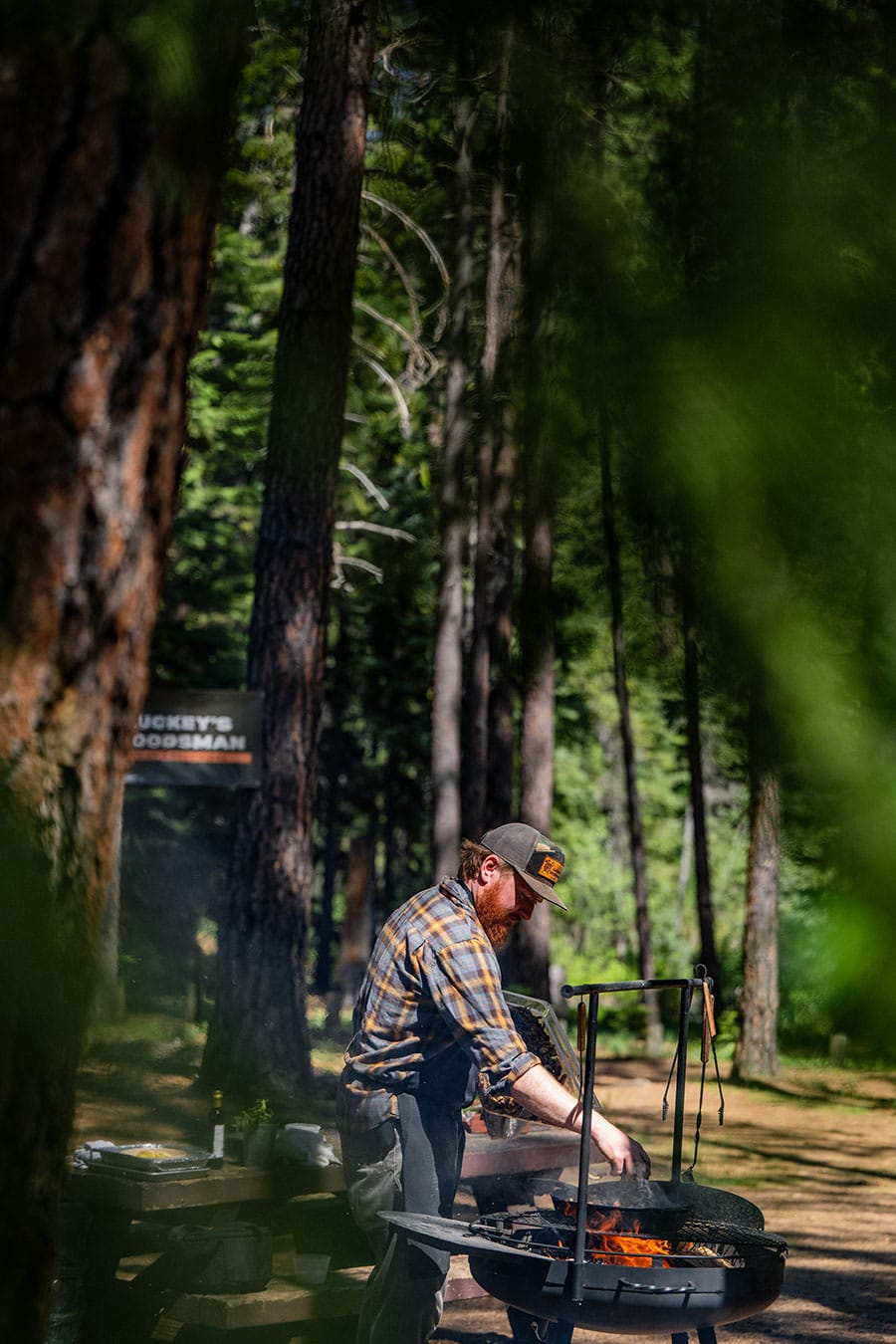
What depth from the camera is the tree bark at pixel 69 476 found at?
1.14 metres

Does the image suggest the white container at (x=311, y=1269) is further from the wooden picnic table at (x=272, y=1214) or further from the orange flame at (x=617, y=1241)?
the orange flame at (x=617, y=1241)

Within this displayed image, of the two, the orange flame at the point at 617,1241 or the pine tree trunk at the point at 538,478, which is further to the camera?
the orange flame at the point at 617,1241

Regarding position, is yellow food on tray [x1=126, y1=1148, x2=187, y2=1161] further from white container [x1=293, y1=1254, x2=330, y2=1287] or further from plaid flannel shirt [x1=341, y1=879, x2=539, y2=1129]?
plaid flannel shirt [x1=341, y1=879, x2=539, y2=1129]

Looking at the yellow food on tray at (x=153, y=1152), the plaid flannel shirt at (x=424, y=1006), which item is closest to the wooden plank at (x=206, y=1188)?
the yellow food on tray at (x=153, y=1152)

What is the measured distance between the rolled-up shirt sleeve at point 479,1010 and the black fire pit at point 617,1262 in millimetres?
269

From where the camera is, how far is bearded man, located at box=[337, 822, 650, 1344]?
393 cm

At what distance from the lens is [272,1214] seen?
19.4 ft

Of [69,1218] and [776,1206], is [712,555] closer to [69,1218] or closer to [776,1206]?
[69,1218]

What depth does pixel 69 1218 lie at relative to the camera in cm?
557

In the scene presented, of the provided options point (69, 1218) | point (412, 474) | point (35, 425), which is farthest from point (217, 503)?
point (35, 425)

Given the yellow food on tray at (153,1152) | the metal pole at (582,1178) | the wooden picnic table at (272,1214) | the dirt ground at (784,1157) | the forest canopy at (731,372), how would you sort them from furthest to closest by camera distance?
the dirt ground at (784,1157)
the yellow food on tray at (153,1152)
the wooden picnic table at (272,1214)
the metal pole at (582,1178)
the forest canopy at (731,372)

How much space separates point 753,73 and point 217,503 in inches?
901

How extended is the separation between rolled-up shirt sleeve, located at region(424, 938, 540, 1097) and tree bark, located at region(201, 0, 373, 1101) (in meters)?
5.94

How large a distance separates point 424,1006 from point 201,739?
6.19 m
